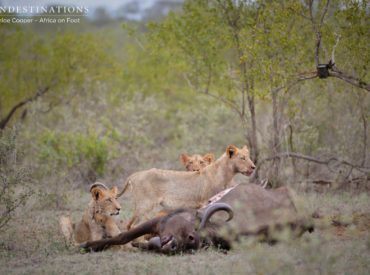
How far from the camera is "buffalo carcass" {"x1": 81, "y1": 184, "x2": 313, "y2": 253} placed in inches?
301

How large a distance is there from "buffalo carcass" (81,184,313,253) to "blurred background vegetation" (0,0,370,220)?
5.66ft

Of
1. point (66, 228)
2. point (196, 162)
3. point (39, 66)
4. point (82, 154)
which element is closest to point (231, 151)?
point (196, 162)

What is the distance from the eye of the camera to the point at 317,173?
12555 mm

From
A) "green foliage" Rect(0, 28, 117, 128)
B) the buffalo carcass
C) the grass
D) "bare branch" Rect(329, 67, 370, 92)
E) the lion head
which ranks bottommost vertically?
the grass

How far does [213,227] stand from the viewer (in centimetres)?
787

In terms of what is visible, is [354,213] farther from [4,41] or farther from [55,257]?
[4,41]

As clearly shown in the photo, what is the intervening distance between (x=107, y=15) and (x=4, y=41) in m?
48.3

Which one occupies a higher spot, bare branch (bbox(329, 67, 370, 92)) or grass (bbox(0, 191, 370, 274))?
bare branch (bbox(329, 67, 370, 92))

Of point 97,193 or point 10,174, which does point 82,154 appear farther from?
point 97,193

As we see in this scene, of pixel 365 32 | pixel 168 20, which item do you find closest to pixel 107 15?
pixel 168 20

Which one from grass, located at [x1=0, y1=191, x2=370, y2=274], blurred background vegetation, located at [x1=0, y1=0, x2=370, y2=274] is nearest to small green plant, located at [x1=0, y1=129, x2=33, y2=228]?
blurred background vegetation, located at [x1=0, y1=0, x2=370, y2=274]

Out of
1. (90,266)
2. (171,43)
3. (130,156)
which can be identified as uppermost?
(171,43)

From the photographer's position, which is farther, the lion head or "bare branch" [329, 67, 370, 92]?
"bare branch" [329, 67, 370, 92]

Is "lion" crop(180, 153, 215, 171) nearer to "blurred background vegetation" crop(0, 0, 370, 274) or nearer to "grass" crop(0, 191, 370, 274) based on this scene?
"blurred background vegetation" crop(0, 0, 370, 274)
